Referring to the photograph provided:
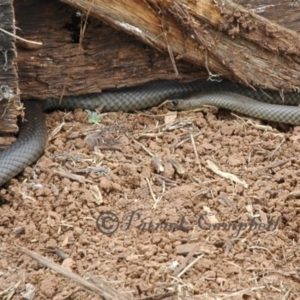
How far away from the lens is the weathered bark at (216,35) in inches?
242

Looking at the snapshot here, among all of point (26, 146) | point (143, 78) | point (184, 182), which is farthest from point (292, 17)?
point (26, 146)

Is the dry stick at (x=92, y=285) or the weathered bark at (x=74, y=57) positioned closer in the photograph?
the dry stick at (x=92, y=285)

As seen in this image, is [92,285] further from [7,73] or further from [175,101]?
[175,101]

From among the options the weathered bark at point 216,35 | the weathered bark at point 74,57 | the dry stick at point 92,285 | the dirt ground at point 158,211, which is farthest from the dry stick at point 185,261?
the weathered bark at point 74,57

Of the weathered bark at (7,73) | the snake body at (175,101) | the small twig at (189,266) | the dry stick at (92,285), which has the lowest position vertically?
the snake body at (175,101)

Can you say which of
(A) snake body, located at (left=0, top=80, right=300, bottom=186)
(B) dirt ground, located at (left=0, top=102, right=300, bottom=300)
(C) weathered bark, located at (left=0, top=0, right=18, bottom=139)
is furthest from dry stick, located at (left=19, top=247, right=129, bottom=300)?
(A) snake body, located at (left=0, top=80, right=300, bottom=186)

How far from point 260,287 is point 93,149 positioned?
7.00 ft

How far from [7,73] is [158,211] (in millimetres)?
1611

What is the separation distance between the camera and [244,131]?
6.56 meters

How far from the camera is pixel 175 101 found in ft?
23.1

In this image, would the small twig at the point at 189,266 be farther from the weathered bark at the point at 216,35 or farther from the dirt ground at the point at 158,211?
the weathered bark at the point at 216,35

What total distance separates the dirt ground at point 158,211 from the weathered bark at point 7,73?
1.38 ft

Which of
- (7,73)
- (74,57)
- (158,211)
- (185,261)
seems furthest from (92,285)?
(74,57)

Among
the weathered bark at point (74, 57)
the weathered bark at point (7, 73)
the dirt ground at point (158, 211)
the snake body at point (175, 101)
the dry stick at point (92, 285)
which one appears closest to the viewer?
the dry stick at point (92, 285)
